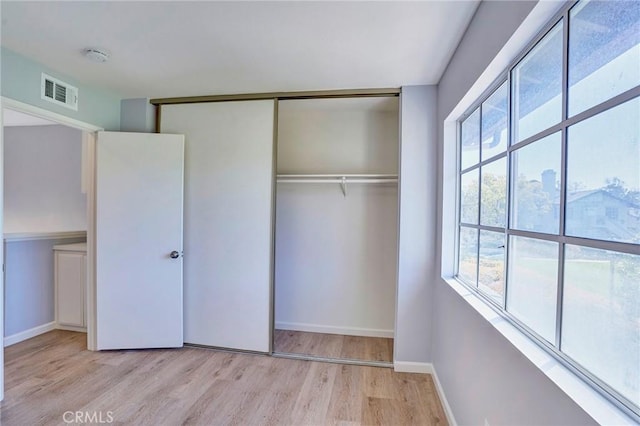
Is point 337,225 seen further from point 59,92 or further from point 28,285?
point 28,285

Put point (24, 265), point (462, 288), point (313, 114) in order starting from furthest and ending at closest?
point (313, 114) < point (24, 265) < point (462, 288)

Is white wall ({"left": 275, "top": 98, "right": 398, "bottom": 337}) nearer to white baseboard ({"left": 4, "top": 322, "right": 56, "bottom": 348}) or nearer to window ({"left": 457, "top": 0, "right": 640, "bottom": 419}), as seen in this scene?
window ({"left": 457, "top": 0, "right": 640, "bottom": 419})

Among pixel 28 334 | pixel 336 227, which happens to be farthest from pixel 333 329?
pixel 28 334

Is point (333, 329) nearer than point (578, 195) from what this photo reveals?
No

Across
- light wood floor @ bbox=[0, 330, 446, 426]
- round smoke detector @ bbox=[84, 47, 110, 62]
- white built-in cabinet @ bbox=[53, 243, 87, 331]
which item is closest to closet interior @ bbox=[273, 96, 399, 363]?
light wood floor @ bbox=[0, 330, 446, 426]

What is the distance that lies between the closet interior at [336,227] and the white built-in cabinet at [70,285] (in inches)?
81.5

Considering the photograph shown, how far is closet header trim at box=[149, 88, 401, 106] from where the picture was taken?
8.72 feet

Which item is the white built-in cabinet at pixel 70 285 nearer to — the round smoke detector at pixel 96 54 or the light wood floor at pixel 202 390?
the light wood floor at pixel 202 390

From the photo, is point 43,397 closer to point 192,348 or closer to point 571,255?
point 192,348

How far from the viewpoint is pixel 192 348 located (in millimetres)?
2957

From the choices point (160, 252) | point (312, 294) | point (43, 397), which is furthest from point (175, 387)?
point (312, 294)

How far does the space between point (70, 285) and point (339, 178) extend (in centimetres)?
311

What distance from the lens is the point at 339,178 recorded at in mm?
3146

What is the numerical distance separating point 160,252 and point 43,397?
1237 millimetres
